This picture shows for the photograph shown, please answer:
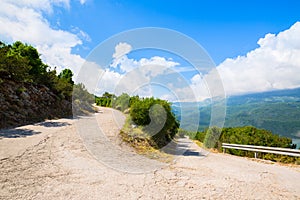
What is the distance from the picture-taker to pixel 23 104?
12.4 m

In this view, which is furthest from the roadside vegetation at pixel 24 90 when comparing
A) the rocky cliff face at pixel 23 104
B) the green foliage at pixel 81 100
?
the green foliage at pixel 81 100

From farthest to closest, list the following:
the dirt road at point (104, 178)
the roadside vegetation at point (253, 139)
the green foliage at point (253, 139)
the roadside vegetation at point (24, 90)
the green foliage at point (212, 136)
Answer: the green foliage at point (212, 136), the green foliage at point (253, 139), the roadside vegetation at point (253, 139), the roadside vegetation at point (24, 90), the dirt road at point (104, 178)

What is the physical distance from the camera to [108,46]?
9609 mm

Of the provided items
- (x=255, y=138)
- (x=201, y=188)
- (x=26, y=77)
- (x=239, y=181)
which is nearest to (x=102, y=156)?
(x=201, y=188)

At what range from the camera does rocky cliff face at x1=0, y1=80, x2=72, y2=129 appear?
10.4m

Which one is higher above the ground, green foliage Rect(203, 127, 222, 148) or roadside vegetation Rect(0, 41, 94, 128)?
roadside vegetation Rect(0, 41, 94, 128)

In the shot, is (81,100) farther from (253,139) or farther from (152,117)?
(253,139)

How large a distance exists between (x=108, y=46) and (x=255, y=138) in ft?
41.8

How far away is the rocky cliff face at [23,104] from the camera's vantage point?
34.1 ft

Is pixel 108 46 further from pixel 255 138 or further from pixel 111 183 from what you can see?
pixel 255 138

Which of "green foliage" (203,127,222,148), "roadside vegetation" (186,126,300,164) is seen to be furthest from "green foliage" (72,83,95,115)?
"roadside vegetation" (186,126,300,164)

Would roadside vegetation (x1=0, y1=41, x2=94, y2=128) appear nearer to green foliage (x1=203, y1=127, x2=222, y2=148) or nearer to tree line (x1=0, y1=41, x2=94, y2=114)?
tree line (x1=0, y1=41, x2=94, y2=114)

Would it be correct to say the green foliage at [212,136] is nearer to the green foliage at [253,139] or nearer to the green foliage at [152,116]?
the green foliage at [253,139]

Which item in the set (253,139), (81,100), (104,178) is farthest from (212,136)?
(81,100)
